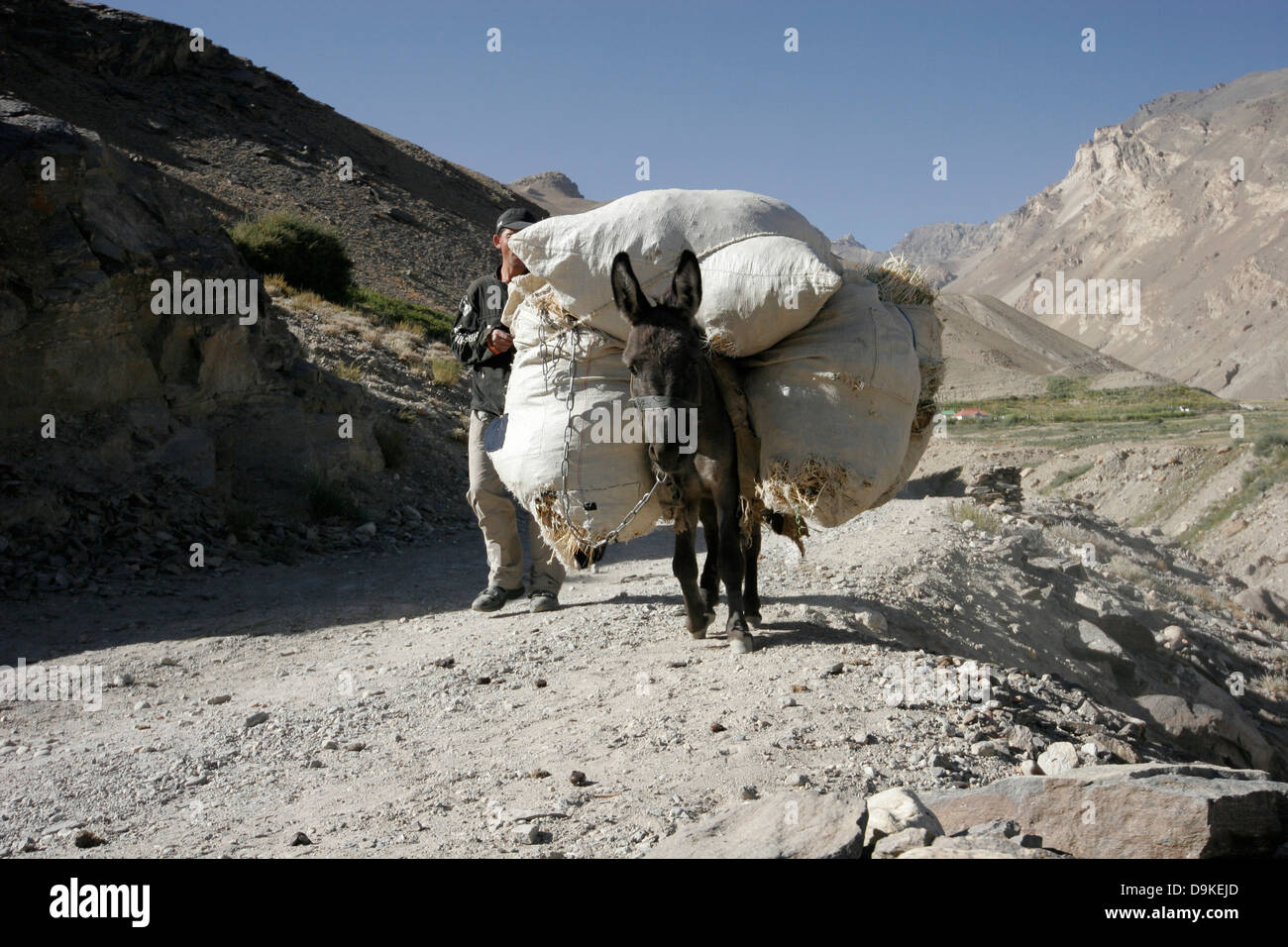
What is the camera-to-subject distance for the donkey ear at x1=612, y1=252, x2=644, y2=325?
18.5 feet

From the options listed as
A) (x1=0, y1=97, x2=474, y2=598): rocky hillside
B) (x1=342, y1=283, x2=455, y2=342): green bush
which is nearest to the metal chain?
(x1=0, y1=97, x2=474, y2=598): rocky hillside

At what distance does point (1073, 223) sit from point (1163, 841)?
182m

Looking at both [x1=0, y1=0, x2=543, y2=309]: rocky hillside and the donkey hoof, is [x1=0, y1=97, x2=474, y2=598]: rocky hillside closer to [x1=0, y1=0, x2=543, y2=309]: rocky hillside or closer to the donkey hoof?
the donkey hoof

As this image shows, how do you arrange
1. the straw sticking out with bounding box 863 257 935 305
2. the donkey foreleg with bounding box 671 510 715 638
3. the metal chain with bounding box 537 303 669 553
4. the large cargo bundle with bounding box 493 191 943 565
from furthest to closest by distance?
the straw sticking out with bounding box 863 257 935 305, the donkey foreleg with bounding box 671 510 715 638, the metal chain with bounding box 537 303 669 553, the large cargo bundle with bounding box 493 191 943 565

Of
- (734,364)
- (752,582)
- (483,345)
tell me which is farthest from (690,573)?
(483,345)

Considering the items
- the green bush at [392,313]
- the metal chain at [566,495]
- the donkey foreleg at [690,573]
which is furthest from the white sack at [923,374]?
the green bush at [392,313]

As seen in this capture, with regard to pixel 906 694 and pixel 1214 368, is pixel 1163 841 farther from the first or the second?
pixel 1214 368

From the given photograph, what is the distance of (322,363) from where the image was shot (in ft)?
55.1

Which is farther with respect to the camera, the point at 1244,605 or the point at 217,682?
the point at 1244,605

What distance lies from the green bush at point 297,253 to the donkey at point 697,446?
702 inches

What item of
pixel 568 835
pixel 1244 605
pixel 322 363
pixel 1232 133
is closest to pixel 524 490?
pixel 568 835

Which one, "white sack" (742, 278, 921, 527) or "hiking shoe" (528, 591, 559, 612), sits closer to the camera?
"white sack" (742, 278, 921, 527)

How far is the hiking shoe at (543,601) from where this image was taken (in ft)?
26.6

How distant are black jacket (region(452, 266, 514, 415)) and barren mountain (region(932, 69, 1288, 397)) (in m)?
98.0
